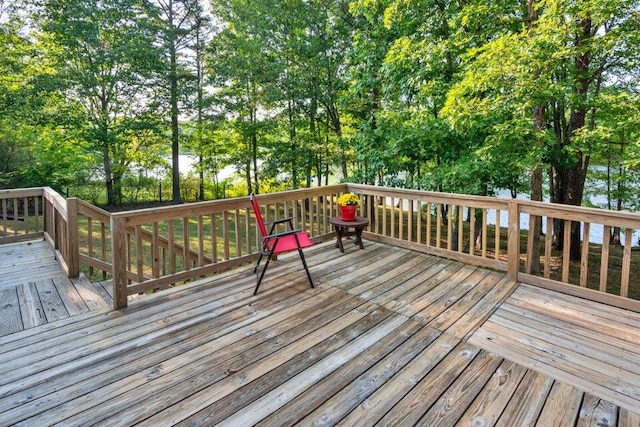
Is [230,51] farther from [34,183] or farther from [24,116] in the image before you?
[34,183]

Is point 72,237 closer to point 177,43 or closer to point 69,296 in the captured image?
point 69,296

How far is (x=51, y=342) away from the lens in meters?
2.52

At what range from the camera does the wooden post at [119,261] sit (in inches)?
117

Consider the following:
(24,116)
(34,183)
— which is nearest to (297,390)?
(24,116)

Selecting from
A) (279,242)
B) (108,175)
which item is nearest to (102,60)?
(108,175)

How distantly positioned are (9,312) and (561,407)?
4121 mm

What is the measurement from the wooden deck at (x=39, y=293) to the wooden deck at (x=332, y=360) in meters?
0.25

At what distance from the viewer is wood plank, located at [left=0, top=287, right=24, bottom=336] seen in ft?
9.02

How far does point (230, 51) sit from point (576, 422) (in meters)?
11.3

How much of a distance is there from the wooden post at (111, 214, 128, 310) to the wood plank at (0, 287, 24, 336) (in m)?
0.68

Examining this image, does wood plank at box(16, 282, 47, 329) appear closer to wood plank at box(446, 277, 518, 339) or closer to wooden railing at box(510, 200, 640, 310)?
wood plank at box(446, 277, 518, 339)

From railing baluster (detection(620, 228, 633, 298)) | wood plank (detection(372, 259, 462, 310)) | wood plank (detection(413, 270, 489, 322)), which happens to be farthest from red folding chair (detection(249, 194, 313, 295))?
railing baluster (detection(620, 228, 633, 298))

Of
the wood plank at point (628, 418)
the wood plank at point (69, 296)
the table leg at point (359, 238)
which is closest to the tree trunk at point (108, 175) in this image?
the wood plank at point (69, 296)

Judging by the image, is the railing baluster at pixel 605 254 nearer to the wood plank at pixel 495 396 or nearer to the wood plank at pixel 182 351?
the wood plank at pixel 495 396
